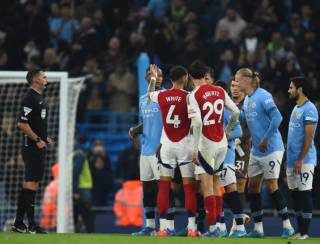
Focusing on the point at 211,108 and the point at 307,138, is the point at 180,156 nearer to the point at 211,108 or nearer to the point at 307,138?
the point at 211,108

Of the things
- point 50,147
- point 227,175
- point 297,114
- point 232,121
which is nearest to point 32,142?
point 227,175

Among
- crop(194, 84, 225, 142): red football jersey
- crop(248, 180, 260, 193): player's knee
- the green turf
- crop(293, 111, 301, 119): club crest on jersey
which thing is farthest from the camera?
crop(248, 180, 260, 193): player's knee

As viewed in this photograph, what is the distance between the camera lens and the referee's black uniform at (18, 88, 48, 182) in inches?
594

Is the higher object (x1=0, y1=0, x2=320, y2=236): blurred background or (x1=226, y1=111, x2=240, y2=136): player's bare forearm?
(x1=0, y1=0, x2=320, y2=236): blurred background

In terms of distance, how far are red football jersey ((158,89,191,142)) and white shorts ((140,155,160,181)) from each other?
0.71m

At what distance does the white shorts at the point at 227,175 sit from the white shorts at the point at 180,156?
0.70 metres

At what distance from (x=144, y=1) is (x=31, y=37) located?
2914mm

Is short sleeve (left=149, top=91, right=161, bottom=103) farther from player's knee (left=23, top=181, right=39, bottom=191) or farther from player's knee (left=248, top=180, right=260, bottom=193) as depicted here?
player's knee (left=23, top=181, right=39, bottom=191)

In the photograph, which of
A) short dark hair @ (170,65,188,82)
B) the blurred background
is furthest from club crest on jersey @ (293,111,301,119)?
the blurred background

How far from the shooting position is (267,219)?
1961cm

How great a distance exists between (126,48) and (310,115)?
377 inches

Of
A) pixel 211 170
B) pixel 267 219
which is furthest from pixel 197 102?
pixel 267 219

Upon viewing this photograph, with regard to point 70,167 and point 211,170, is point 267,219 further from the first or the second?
point 211,170

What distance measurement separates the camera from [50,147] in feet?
72.8
